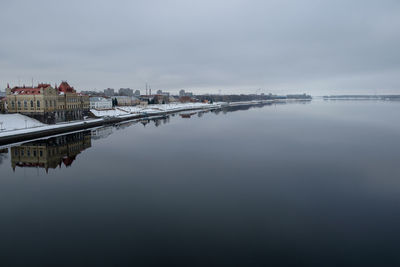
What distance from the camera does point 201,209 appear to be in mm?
13695

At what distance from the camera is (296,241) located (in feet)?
35.5

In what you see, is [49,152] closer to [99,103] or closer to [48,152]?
[48,152]

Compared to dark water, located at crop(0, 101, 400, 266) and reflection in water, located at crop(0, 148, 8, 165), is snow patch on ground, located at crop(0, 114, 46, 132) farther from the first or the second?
dark water, located at crop(0, 101, 400, 266)

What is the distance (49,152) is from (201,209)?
21998 mm

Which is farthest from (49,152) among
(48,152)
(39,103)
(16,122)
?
(39,103)

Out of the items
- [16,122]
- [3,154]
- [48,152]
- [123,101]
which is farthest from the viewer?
[123,101]

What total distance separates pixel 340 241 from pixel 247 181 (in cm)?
806

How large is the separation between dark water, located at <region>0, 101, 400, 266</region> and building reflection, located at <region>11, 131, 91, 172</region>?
1.01 feet

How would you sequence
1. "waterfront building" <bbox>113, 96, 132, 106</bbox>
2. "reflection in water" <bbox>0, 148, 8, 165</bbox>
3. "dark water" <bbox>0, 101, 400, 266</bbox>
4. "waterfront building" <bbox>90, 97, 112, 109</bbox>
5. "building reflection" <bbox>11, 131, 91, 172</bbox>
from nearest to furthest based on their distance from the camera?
"dark water" <bbox>0, 101, 400, 266</bbox> < "building reflection" <bbox>11, 131, 91, 172</bbox> < "reflection in water" <bbox>0, 148, 8, 165</bbox> < "waterfront building" <bbox>90, 97, 112, 109</bbox> < "waterfront building" <bbox>113, 96, 132, 106</bbox>

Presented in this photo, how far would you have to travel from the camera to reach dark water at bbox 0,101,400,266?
32.7 ft

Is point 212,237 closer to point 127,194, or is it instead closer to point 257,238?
point 257,238

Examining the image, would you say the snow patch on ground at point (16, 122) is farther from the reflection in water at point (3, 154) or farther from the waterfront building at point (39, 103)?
the reflection in water at point (3, 154)

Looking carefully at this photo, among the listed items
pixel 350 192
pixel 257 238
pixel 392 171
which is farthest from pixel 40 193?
pixel 392 171

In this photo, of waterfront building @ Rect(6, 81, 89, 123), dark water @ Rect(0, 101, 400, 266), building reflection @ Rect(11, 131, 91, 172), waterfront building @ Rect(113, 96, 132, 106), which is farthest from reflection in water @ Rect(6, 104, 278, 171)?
waterfront building @ Rect(113, 96, 132, 106)
